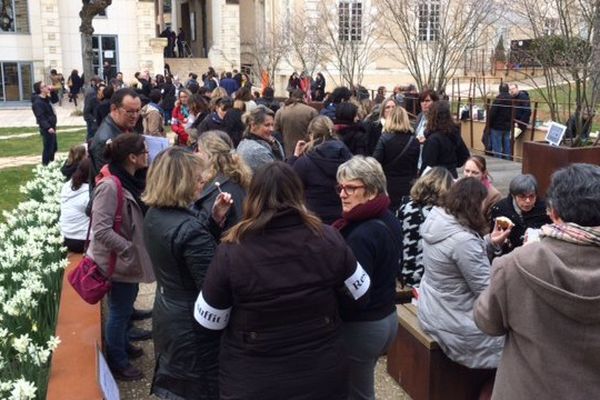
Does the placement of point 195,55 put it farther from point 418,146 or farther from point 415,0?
point 418,146

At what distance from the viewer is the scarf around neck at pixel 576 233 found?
7.58 ft

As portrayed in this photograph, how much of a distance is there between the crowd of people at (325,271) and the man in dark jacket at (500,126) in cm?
815

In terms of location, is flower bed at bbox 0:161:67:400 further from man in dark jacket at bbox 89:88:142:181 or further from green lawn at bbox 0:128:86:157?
green lawn at bbox 0:128:86:157

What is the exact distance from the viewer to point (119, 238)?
13.9 feet

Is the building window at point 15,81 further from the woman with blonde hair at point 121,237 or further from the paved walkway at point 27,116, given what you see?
the woman with blonde hair at point 121,237

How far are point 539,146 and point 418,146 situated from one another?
1822 millimetres

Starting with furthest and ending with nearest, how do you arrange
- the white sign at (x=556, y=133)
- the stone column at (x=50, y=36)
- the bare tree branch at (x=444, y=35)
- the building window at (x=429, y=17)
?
the stone column at (x=50, y=36) → the building window at (x=429, y=17) → the bare tree branch at (x=444, y=35) → the white sign at (x=556, y=133)

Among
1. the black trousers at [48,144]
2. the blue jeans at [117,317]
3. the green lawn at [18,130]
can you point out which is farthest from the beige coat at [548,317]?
the green lawn at [18,130]

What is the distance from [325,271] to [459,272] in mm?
1335

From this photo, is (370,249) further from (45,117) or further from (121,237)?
(45,117)

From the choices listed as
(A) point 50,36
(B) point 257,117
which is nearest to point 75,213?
(B) point 257,117

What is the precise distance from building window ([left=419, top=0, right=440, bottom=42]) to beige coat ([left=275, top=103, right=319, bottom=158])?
1135 cm

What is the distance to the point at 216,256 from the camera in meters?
2.75

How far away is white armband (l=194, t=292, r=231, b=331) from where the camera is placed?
2797 millimetres
